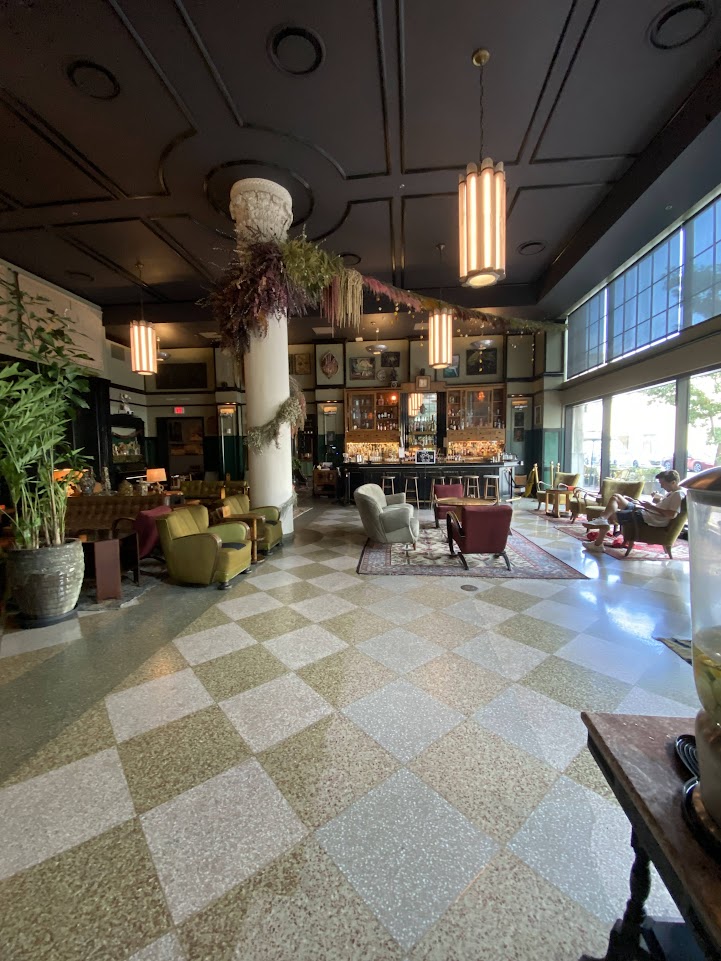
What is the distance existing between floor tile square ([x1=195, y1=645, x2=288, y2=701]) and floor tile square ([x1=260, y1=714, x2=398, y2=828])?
0.57 m

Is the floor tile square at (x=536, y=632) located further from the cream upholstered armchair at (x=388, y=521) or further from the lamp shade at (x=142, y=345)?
the lamp shade at (x=142, y=345)

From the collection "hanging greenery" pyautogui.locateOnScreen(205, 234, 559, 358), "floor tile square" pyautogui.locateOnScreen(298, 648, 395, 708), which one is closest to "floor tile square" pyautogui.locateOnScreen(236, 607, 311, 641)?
"floor tile square" pyautogui.locateOnScreen(298, 648, 395, 708)

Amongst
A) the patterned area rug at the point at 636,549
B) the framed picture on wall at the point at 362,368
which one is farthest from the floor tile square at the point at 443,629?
the framed picture on wall at the point at 362,368

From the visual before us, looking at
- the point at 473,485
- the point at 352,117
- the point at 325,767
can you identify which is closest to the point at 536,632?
the point at 325,767

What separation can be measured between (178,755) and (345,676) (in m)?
0.98

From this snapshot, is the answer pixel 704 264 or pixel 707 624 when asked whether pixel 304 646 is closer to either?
pixel 707 624

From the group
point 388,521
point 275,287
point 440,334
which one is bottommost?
point 388,521

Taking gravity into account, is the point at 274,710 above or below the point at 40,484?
below

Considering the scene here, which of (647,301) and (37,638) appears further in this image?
(647,301)

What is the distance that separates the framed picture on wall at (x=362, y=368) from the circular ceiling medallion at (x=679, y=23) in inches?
364

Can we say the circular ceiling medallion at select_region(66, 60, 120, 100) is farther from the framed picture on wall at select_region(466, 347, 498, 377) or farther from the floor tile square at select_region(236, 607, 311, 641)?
the framed picture on wall at select_region(466, 347, 498, 377)

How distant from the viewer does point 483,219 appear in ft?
9.93

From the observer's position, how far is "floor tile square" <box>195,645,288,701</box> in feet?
7.49

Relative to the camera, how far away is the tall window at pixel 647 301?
18.6ft
